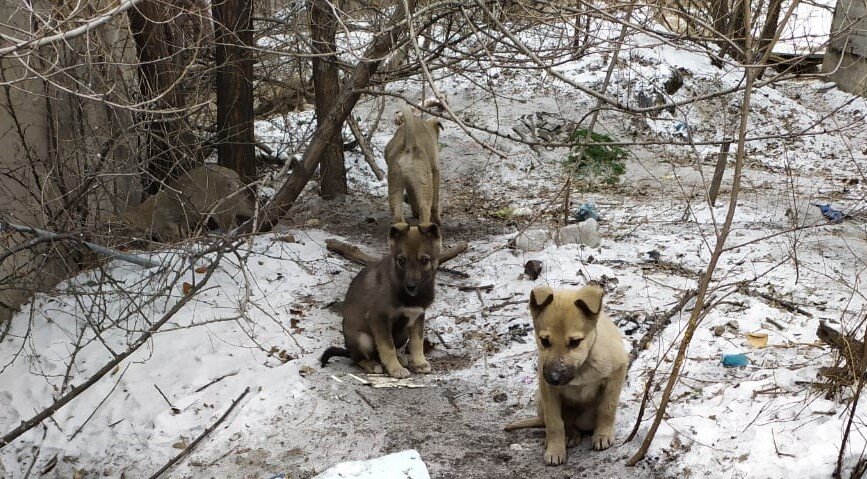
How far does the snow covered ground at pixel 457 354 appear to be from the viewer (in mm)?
5465

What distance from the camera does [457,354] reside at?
7848mm

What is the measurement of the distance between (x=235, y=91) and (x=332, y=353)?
15.7ft

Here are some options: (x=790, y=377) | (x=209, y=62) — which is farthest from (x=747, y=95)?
(x=209, y=62)

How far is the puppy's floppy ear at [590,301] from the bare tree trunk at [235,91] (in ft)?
20.9

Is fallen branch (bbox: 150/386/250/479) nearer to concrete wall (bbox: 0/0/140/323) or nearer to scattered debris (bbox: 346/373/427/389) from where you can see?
scattered debris (bbox: 346/373/427/389)

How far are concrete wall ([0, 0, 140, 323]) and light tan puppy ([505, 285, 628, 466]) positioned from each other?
5.05 metres

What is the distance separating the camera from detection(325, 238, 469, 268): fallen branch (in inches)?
394

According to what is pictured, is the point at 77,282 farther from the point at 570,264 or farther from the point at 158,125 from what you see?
the point at 570,264

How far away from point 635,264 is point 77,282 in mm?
6078

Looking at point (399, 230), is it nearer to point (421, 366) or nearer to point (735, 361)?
point (421, 366)

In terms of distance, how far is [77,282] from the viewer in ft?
29.1

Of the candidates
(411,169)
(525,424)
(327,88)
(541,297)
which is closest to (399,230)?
(525,424)

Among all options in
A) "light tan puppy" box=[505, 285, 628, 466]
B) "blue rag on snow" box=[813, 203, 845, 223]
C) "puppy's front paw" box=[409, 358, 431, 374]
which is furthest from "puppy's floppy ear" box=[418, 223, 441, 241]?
"blue rag on snow" box=[813, 203, 845, 223]

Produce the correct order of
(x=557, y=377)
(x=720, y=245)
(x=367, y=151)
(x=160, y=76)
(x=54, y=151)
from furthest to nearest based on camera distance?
(x=367, y=151), (x=160, y=76), (x=54, y=151), (x=557, y=377), (x=720, y=245)
